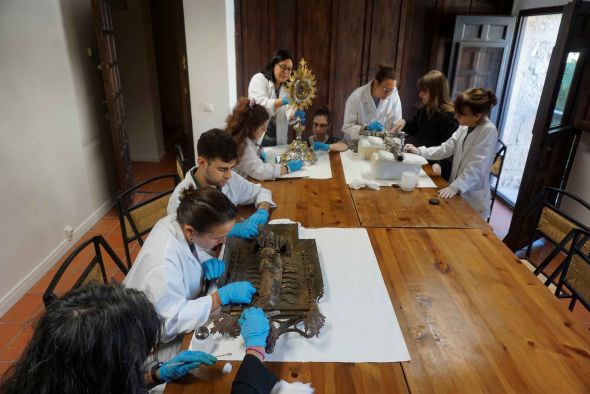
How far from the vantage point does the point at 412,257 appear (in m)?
1.64

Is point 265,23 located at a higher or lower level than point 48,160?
higher

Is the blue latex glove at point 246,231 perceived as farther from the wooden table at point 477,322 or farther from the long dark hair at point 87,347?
the long dark hair at point 87,347

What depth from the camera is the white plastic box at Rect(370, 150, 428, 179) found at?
7.83 ft

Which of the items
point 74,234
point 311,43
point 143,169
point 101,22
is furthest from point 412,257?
point 143,169

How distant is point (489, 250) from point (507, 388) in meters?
0.75

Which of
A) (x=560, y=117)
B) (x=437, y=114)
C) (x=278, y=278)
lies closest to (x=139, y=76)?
(x=437, y=114)

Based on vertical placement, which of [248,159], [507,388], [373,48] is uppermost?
[373,48]

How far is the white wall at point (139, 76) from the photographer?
14.1 ft

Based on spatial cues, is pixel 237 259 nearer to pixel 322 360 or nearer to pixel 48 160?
pixel 322 360

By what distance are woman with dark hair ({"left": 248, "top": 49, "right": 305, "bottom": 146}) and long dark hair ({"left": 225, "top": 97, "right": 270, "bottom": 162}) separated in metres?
0.76

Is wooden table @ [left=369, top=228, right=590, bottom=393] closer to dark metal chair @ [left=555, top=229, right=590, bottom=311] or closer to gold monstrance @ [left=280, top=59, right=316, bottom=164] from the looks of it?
dark metal chair @ [left=555, top=229, right=590, bottom=311]

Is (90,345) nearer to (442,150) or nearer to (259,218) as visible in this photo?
(259,218)

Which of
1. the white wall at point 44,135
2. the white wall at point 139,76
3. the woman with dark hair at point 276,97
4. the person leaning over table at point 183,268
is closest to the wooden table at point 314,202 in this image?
the person leaning over table at point 183,268

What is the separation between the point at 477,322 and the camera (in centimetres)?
129
